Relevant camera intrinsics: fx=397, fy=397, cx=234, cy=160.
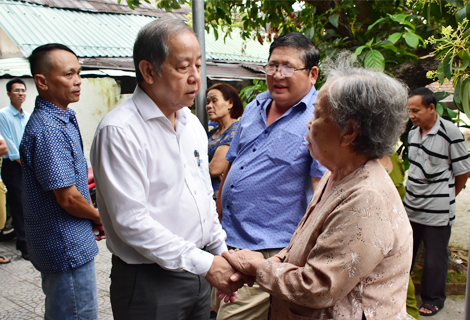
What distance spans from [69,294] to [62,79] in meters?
1.24

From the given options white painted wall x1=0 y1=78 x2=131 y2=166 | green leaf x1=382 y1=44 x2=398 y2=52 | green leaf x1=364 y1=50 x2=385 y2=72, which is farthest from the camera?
white painted wall x1=0 y1=78 x2=131 y2=166

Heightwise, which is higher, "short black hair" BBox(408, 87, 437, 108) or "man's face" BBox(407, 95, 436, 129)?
"short black hair" BBox(408, 87, 437, 108)

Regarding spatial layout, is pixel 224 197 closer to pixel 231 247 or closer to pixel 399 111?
pixel 231 247

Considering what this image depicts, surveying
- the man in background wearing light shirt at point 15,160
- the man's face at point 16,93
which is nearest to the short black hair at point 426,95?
the man in background wearing light shirt at point 15,160

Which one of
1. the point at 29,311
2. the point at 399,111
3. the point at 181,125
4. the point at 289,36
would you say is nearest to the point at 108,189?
the point at 181,125

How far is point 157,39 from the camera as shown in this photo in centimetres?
170

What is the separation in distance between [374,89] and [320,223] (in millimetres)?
520

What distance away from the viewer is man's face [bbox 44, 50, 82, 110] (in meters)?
2.37

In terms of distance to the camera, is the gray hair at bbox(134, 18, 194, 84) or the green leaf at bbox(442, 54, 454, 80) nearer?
the gray hair at bbox(134, 18, 194, 84)

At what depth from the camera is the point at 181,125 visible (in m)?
1.96

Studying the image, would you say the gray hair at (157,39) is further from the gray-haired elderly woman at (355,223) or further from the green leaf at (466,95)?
the green leaf at (466,95)

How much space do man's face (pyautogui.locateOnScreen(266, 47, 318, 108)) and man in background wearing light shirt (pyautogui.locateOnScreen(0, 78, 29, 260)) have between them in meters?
3.72

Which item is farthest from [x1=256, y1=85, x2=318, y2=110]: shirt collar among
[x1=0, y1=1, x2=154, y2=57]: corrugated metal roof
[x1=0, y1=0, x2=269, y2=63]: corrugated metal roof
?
[x1=0, y1=1, x2=154, y2=57]: corrugated metal roof

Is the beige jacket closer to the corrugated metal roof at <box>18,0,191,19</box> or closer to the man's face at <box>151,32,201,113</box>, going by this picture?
the man's face at <box>151,32,201,113</box>
